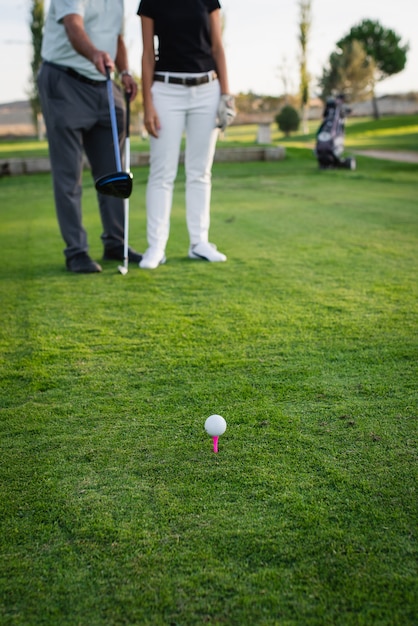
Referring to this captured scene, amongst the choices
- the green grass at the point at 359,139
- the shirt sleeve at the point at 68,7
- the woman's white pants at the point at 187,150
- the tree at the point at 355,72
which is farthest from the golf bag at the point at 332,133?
the tree at the point at 355,72

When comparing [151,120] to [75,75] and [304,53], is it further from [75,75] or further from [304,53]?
[304,53]

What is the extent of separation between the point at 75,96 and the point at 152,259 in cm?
114

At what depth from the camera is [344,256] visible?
4.33 meters

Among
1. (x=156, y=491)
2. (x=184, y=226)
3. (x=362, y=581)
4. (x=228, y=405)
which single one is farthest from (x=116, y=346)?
(x=184, y=226)

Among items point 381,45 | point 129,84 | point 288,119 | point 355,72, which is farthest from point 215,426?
point 381,45

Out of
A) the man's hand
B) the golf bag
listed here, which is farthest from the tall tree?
the man's hand

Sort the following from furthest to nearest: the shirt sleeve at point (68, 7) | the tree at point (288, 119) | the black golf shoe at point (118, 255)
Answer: the tree at point (288, 119) → the black golf shoe at point (118, 255) → the shirt sleeve at point (68, 7)

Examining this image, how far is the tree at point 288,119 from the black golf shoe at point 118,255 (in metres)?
26.6

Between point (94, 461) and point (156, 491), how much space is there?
0.86ft

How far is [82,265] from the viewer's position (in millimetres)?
4082

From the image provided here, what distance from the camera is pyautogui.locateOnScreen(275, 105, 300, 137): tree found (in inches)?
1155

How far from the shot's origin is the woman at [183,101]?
393 cm

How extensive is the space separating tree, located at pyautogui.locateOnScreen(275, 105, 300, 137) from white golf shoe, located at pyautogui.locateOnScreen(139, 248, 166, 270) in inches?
1054

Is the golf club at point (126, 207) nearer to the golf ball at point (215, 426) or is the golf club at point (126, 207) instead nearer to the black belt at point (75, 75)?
the black belt at point (75, 75)
